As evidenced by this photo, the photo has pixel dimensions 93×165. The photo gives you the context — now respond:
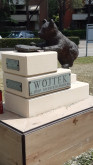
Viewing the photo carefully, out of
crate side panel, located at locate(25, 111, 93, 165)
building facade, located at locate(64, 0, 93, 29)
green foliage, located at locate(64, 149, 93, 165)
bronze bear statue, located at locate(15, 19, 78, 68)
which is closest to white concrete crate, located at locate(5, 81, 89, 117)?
crate side panel, located at locate(25, 111, 93, 165)

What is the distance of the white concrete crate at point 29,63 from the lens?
3039 millimetres

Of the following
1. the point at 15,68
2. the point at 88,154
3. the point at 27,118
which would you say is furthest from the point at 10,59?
the point at 88,154

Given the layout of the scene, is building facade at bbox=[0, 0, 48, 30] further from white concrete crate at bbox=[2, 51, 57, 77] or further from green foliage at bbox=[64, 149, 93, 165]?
green foliage at bbox=[64, 149, 93, 165]

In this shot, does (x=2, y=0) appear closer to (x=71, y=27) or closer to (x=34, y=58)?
(x=71, y=27)

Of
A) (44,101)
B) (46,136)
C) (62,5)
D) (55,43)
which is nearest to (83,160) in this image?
(46,136)

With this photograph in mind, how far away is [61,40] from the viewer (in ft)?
12.6

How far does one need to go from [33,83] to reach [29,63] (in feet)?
0.86

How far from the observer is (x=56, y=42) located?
3.83 meters

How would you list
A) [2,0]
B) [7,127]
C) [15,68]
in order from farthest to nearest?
[2,0] < [15,68] < [7,127]

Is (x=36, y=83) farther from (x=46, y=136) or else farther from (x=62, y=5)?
(x=62, y=5)

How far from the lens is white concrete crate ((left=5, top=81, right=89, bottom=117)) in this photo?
3183mm

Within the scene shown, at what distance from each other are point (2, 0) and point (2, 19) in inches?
140

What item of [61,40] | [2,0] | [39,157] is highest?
[2,0]

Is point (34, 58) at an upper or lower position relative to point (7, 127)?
upper
